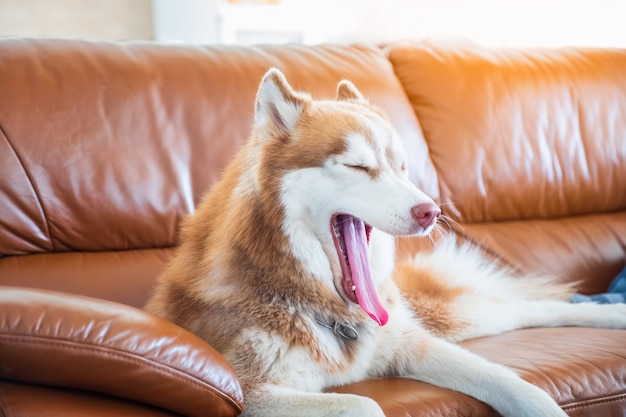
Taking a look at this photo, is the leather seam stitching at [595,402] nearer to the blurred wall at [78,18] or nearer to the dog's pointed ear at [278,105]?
the dog's pointed ear at [278,105]

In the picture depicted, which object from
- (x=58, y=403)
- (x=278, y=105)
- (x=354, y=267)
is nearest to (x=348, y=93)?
(x=278, y=105)

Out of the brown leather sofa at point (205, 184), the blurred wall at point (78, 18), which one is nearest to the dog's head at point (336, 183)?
the brown leather sofa at point (205, 184)

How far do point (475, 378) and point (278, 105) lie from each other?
2.39 ft

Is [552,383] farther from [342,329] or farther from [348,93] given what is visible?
[348,93]

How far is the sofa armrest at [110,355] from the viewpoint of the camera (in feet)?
3.74

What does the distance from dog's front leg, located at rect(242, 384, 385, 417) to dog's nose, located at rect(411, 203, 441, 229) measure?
0.37m

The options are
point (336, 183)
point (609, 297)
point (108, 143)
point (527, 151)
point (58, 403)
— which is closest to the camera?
point (58, 403)

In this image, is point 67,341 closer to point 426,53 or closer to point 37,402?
point 37,402

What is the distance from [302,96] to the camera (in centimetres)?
165

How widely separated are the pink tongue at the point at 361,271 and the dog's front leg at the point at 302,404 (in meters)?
0.25

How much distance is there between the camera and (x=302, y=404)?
4.57 feet

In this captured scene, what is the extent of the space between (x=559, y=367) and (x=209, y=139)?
1148 millimetres

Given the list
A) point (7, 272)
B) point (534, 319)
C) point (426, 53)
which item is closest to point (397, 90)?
point (426, 53)

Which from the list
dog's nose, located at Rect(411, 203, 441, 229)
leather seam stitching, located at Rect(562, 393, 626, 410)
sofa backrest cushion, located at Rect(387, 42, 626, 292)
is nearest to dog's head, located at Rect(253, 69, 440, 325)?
dog's nose, located at Rect(411, 203, 441, 229)
